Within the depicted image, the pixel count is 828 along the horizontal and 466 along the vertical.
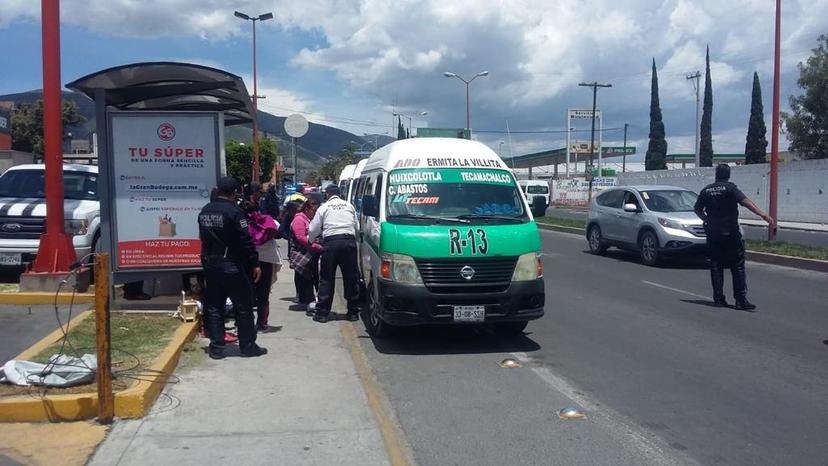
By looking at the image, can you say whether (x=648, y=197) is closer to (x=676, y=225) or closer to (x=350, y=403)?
(x=676, y=225)

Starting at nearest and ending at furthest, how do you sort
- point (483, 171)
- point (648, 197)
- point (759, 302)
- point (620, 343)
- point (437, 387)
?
point (437, 387) → point (620, 343) → point (483, 171) → point (759, 302) → point (648, 197)

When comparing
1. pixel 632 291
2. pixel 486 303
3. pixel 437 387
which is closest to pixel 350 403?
pixel 437 387

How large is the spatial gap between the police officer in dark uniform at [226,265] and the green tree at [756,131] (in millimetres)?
52146

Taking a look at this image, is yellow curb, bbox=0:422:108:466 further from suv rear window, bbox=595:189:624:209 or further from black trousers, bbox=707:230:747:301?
suv rear window, bbox=595:189:624:209

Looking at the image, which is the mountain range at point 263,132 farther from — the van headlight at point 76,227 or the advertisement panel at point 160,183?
the advertisement panel at point 160,183

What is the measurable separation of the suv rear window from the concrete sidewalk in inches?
461

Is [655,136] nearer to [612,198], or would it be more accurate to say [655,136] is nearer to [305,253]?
[612,198]

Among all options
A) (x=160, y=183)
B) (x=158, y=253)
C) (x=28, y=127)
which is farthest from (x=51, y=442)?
(x=28, y=127)

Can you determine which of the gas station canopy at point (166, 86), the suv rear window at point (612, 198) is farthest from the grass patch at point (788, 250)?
the gas station canopy at point (166, 86)

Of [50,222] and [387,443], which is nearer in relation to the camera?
[387,443]

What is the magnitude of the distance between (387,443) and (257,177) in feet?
68.0

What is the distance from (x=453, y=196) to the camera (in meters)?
8.83

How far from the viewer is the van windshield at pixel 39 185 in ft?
41.8

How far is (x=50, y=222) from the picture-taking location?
33.2 ft
